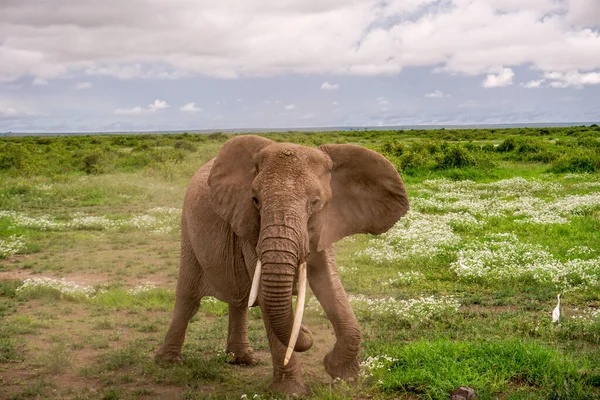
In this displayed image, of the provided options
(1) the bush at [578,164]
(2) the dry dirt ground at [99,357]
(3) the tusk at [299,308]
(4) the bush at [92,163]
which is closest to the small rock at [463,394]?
(2) the dry dirt ground at [99,357]

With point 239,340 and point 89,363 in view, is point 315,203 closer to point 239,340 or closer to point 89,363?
point 239,340

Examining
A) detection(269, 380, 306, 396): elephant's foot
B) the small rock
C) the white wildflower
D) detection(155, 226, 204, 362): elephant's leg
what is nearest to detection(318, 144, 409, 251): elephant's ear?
detection(269, 380, 306, 396): elephant's foot

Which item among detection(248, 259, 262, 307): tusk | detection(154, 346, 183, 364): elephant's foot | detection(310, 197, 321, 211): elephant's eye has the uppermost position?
detection(310, 197, 321, 211): elephant's eye

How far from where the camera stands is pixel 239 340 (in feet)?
30.5

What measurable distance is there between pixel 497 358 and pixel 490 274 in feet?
17.5

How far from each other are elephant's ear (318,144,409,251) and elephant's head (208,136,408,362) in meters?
0.01

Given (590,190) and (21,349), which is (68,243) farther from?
(590,190)

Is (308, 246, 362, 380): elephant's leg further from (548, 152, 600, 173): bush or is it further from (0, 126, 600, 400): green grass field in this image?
(548, 152, 600, 173): bush

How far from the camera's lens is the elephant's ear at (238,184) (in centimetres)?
689

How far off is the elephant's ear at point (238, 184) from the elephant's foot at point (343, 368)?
1850 mm

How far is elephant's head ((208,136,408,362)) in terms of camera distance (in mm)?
6059

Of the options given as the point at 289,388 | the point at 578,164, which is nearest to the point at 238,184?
the point at 289,388

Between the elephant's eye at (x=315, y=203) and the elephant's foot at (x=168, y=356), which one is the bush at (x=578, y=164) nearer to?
the elephant's foot at (x=168, y=356)

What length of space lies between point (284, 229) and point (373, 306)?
230 inches
